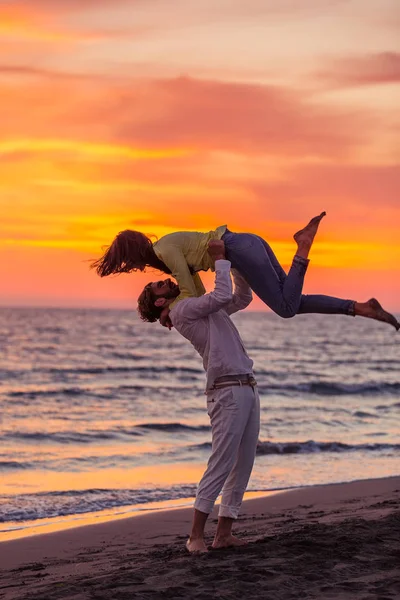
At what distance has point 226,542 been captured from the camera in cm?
596

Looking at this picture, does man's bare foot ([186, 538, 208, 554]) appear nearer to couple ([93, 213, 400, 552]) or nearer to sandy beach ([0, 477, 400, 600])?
couple ([93, 213, 400, 552])

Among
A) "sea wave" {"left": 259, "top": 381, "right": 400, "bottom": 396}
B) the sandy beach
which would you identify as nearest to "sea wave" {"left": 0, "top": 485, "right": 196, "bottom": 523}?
the sandy beach

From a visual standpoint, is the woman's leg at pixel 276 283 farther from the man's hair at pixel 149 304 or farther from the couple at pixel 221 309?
the man's hair at pixel 149 304

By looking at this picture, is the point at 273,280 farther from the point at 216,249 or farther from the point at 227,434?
the point at 227,434

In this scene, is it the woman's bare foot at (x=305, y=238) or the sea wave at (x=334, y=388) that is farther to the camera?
the sea wave at (x=334, y=388)

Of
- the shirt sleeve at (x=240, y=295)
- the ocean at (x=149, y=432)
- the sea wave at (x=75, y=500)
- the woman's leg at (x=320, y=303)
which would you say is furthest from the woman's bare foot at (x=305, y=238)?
the sea wave at (x=75, y=500)

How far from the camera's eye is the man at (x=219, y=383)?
5750 millimetres

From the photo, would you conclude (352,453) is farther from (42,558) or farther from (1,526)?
(42,558)

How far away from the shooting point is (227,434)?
575 centimetres

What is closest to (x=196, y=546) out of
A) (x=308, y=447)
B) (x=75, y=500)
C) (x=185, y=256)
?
(x=185, y=256)

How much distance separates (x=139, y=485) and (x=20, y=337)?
44.1m

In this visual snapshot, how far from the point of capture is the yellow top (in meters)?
5.77

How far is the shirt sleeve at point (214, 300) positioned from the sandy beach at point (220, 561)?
5.02ft

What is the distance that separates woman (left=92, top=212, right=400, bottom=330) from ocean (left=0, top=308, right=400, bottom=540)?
11.6ft
